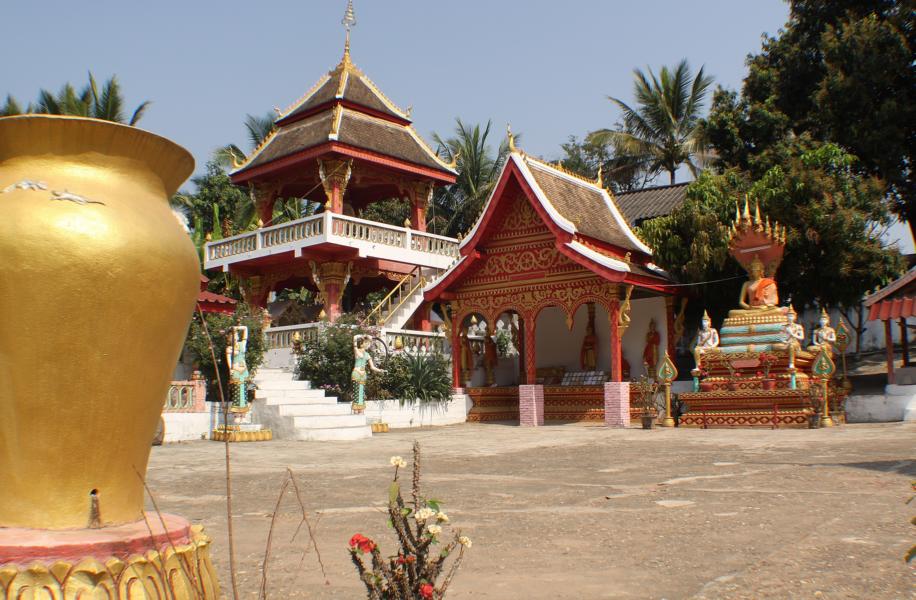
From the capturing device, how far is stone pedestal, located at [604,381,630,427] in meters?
16.1

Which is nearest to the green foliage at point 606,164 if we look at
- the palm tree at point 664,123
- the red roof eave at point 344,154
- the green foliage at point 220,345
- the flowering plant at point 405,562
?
the palm tree at point 664,123

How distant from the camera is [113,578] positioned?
7.69 ft

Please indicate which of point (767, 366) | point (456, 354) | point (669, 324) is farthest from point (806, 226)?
point (456, 354)

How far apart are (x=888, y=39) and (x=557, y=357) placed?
10273mm

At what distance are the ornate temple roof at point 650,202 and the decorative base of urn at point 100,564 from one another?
22345 millimetres

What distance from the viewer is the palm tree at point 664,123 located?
30.7 m

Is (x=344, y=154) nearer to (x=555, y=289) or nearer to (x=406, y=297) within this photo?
(x=406, y=297)

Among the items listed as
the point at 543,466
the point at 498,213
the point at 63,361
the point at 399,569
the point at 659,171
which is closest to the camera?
the point at 63,361

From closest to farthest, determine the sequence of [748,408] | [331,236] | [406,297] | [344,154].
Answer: [748,408] < [331,236] < [344,154] < [406,297]

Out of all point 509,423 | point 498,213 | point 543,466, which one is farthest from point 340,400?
point 543,466

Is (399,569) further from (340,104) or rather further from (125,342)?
(340,104)

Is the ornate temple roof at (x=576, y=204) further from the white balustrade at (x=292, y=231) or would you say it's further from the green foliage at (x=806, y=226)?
the white balustrade at (x=292, y=231)

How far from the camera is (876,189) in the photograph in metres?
16.8

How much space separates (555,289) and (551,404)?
8.92ft
